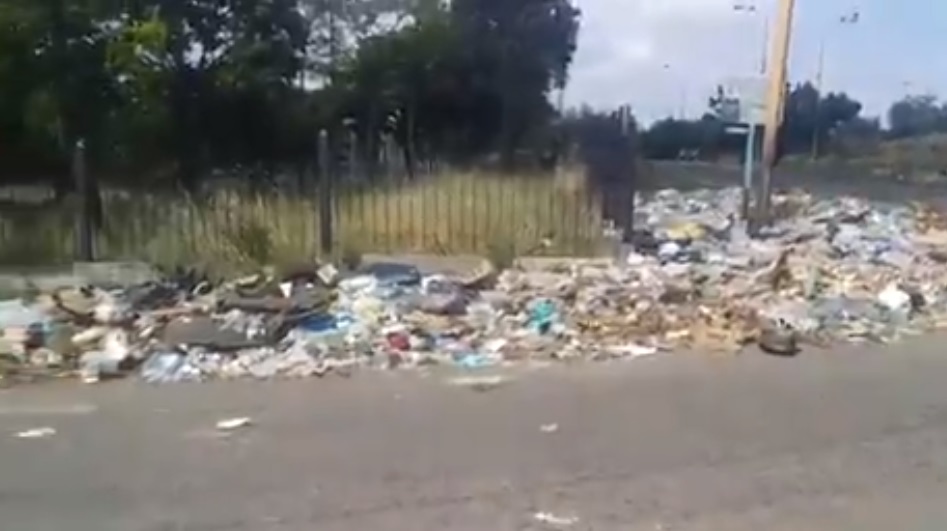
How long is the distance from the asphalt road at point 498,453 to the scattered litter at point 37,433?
0.24 feet

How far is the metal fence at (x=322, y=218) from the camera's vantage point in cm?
1065

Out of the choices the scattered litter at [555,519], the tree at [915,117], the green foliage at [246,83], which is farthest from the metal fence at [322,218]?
the tree at [915,117]

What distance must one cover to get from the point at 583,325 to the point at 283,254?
130 inches

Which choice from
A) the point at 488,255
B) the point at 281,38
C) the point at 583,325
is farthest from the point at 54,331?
the point at 281,38

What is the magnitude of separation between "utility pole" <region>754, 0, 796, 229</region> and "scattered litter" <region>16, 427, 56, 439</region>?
40.8 ft

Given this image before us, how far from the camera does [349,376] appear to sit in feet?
24.0

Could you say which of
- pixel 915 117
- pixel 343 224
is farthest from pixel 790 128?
pixel 343 224

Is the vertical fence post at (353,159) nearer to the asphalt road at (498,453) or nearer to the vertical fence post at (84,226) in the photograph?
the vertical fence post at (84,226)

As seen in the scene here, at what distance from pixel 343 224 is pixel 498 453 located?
6.21 metres

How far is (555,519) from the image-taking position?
448 cm

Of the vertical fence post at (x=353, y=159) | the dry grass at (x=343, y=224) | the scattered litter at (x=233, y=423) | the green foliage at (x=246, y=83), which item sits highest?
the green foliage at (x=246, y=83)

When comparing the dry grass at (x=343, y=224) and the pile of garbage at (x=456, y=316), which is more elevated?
the dry grass at (x=343, y=224)

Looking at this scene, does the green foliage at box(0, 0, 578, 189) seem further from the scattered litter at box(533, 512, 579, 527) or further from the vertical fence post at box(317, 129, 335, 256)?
the scattered litter at box(533, 512, 579, 527)

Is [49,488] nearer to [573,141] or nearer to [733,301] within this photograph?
[733,301]
